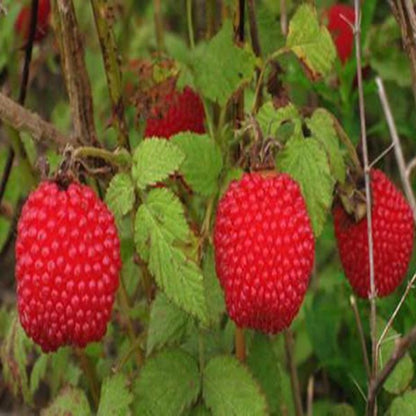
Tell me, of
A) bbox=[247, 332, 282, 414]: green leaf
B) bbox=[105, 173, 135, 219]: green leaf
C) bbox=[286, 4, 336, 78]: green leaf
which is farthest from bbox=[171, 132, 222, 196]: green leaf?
bbox=[247, 332, 282, 414]: green leaf

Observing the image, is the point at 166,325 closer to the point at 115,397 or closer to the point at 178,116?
the point at 115,397

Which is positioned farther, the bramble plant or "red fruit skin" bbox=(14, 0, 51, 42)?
"red fruit skin" bbox=(14, 0, 51, 42)

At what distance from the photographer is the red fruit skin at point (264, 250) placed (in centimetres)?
139

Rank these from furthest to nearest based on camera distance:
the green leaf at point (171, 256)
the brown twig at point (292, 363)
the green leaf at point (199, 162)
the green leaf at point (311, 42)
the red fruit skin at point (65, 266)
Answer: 1. the brown twig at point (292, 363)
2. the green leaf at point (311, 42)
3. the green leaf at point (199, 162)
4. the green leaf at point (171, 256)
5. the red fruit skin at point (65, 266)

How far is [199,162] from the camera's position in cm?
160

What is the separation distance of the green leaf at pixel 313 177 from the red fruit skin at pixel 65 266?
28 cm

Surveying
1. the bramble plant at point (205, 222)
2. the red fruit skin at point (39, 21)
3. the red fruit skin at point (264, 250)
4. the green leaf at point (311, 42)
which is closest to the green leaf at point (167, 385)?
the bramble plant at point (205, 222)

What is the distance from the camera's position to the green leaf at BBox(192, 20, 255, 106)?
5.74ft

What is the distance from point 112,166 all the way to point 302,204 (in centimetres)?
29

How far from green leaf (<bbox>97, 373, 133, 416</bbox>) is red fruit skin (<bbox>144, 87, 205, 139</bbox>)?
0.39 metres

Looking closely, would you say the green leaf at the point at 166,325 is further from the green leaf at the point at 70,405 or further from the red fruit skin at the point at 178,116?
the red fruit skin at the point at 178,116

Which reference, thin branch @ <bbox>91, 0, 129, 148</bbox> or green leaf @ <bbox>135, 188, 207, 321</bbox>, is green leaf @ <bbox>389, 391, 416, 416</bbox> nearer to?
green leaf @ <bbox>135, 188, 207, 321</bbox>

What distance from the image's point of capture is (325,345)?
Result: 247 cm

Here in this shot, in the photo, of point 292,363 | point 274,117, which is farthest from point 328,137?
point 292,363
